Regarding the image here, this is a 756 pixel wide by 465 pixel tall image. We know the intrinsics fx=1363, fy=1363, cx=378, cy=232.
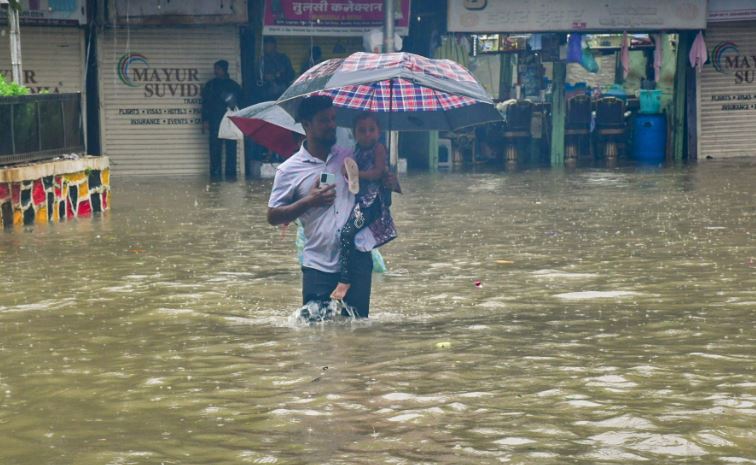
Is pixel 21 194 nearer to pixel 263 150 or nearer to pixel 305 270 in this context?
pixel 305 270

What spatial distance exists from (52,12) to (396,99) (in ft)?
47.6

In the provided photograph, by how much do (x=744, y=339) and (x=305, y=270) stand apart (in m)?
2.59

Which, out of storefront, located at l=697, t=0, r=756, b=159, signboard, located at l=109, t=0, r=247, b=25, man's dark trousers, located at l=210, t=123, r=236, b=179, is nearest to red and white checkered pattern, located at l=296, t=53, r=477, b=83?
signboard, located at l=109, t=0, r=247, b=25

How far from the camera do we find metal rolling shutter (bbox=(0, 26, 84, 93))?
2284cm

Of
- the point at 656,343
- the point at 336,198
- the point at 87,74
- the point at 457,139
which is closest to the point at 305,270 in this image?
the point at 336,198

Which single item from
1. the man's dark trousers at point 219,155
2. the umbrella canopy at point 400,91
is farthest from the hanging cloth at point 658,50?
the umbrella canopy at point 400,91

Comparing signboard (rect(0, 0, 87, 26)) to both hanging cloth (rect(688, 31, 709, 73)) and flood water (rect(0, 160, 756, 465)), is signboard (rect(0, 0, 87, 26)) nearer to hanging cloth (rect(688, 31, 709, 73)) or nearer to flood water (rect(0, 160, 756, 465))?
flood water (rect(0, 160, 756, 465))

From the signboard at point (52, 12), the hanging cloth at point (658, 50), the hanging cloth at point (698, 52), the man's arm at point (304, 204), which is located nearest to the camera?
the man's arm at point (304, 204)

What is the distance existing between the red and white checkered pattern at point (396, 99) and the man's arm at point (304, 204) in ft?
4.73

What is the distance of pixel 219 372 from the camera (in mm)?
7070

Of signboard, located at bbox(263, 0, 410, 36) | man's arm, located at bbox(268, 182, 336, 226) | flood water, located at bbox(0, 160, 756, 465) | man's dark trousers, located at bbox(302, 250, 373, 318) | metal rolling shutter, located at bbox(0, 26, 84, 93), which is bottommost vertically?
flood water, located at bbox(0, 160, 756, 465)

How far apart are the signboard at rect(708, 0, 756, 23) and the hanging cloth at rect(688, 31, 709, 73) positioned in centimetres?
40

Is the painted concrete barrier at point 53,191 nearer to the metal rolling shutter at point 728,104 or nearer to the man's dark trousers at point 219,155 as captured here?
the man's dark trousers at point 219,155

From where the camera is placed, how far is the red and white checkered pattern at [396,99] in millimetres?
9273
